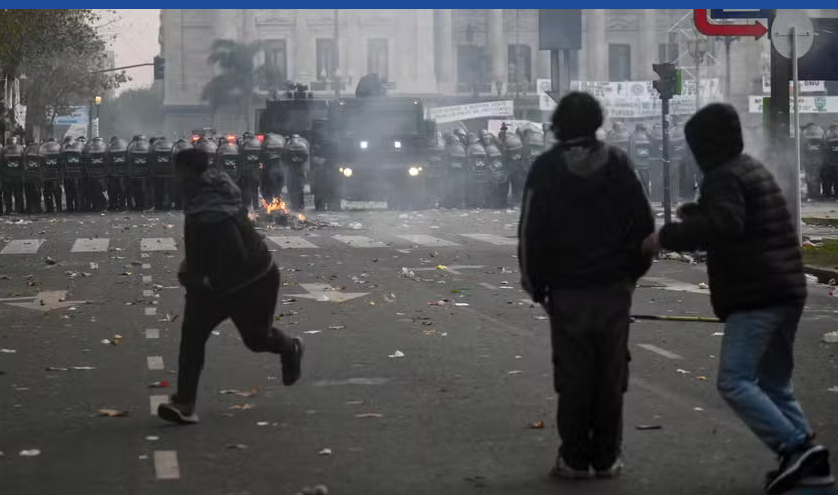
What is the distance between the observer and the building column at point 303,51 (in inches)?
3720

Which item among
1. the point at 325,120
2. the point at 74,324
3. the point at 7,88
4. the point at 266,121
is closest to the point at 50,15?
the point at 7,88

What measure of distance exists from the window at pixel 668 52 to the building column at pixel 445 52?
14.1m

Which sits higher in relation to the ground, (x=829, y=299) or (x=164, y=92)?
(x=164, y=92)

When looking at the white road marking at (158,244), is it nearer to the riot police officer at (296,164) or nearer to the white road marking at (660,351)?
the riot police officer at (296,164)

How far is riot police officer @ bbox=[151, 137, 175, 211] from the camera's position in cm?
3844

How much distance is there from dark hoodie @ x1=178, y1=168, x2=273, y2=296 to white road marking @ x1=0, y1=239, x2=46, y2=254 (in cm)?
1598

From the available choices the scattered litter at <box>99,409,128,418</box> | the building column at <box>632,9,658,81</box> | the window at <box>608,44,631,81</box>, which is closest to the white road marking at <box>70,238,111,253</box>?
the scattered litter at <box>99,409,128,418</box>

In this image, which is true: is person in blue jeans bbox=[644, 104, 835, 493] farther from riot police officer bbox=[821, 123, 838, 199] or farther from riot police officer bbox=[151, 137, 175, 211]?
riot police officer bbox=[821, 123, 838, 199]

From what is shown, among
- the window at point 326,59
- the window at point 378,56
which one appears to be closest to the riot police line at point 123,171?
the window at point 378,56

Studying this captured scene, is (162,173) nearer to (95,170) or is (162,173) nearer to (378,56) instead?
(95,170)

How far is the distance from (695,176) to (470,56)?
58.9 metres

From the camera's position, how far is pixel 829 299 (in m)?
15.4

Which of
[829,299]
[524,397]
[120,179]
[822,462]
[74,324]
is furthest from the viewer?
[120,179]

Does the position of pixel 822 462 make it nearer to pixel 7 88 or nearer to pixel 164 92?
pixel 7 88
